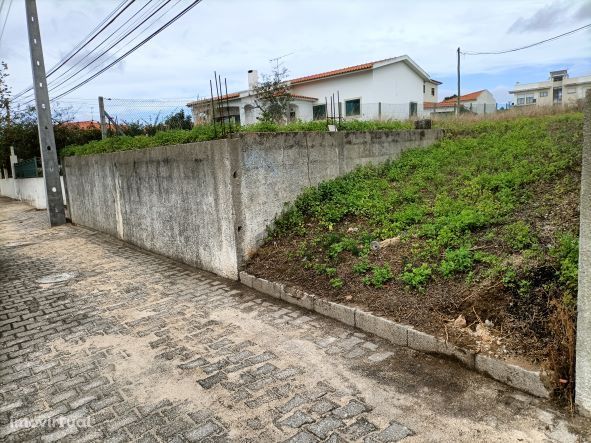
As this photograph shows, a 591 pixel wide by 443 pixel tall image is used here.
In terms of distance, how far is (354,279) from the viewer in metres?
4.76

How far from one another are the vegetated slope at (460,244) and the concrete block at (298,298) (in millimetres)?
149

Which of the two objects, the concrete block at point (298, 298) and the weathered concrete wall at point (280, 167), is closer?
the concrete block at point (298, 298)

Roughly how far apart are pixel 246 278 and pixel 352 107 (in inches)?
766

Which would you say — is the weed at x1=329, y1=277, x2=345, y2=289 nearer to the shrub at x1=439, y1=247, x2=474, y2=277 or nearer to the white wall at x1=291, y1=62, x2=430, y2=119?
the shrub at x1=439, y1=247, x2=474, y2=277

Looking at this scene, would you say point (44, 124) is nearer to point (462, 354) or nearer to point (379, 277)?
point (379, 277)

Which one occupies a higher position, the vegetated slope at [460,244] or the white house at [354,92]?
the white house at [354,92]

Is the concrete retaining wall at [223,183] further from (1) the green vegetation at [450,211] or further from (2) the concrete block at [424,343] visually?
(2) the concrete block at [424,343]

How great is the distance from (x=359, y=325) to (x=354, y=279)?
73 centimetres

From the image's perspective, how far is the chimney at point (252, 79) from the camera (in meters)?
23.4

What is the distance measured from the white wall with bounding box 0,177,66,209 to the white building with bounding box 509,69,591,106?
4043 cm

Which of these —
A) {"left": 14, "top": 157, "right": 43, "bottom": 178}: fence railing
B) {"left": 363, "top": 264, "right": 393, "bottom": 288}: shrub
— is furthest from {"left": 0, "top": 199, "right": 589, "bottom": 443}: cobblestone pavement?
{"left": 14, "top": 157, "right": 43, "bottom": 178}: fence railing

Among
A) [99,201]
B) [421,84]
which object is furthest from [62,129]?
[421,84]

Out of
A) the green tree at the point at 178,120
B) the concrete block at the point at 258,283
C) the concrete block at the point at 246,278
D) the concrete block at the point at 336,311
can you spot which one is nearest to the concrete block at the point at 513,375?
the concrete block at the point at 336,311

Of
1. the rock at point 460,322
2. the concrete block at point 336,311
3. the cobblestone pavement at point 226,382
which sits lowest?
the cobblestone pavement at point 226,382
